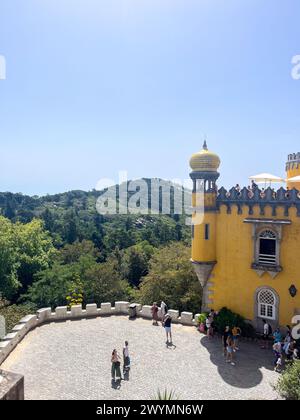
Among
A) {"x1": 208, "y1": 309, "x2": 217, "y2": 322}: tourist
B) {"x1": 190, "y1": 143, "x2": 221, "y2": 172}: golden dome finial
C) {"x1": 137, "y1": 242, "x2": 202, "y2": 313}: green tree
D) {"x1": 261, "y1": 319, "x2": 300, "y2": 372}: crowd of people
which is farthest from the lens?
{"x1": 137, "y1": 242, "x2": 202, "y2": 313}: green tree

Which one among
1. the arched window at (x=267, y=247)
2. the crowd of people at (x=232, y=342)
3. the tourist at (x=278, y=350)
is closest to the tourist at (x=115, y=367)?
the crowd of people at (x=232, y=342)

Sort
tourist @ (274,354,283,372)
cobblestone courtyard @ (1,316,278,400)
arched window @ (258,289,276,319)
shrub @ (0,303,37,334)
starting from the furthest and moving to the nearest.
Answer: shrub @ (0,303,37,334), arched window @ (258,289,276,319), tourist @ (274,354,283,372), cobblestone courtyard @ (1,316,278,400)

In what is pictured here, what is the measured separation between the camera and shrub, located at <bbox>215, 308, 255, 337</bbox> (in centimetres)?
1873

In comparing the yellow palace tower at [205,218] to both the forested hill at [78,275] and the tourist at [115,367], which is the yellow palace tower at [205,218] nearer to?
the forested hill at [78,275]

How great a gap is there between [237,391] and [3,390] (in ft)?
29.1

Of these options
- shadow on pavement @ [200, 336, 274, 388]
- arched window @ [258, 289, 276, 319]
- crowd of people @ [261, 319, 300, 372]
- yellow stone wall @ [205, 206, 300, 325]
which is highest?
yellow stone wall @ [205, 206, 300, 325]

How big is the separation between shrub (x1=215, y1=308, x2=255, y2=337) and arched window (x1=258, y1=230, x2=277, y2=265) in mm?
3389

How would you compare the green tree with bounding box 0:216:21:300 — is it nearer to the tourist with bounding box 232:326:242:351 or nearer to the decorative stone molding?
the decorative stone molding

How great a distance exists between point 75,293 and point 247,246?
47.5 feet

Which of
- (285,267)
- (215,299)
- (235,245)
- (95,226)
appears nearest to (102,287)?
(215,299)

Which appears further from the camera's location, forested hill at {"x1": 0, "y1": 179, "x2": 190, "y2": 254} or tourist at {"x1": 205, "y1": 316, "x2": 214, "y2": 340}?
forested hill at {"x1": 0, "y1": 179, "x2": 190, "y2": 254}

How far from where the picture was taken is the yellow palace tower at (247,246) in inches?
712

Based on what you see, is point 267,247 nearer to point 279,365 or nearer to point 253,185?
point 253,185

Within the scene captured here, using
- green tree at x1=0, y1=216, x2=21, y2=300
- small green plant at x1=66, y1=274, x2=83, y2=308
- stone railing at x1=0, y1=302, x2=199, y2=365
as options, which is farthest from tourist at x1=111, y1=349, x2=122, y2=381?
green tree at x1=0, y1=216, x2=21, y2=300
